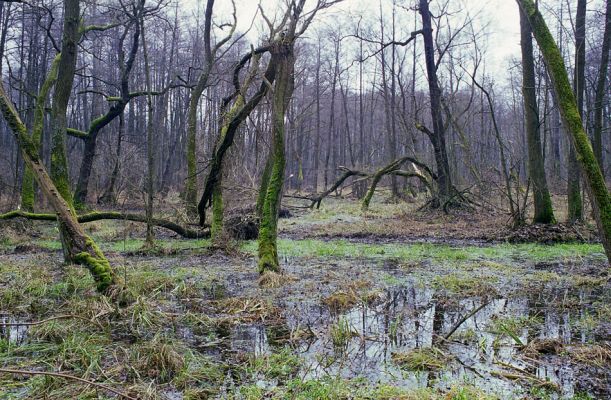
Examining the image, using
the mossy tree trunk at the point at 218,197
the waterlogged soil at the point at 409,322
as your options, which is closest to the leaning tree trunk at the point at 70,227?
the waterlogged soil at the point at 409,322

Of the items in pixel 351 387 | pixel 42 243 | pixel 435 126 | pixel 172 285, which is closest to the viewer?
pixel 351 387

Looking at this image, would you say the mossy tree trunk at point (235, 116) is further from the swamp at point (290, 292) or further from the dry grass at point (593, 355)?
the dry grass at point (593, 355)

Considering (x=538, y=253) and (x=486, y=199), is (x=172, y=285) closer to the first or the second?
(x=538, y=253)

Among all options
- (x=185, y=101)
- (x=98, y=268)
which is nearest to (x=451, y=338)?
(x=98, y=268)

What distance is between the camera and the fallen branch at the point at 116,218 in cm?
1062

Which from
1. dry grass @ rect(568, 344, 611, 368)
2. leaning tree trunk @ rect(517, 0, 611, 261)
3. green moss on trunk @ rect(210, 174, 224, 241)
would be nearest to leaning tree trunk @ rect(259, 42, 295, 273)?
green moss on trunk @ rect(210, 174, 224, 241)

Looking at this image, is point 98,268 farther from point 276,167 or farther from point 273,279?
point 276,167

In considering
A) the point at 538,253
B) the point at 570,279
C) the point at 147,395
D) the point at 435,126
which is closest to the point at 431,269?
the point at 570,279

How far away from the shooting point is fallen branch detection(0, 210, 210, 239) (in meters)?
10.6

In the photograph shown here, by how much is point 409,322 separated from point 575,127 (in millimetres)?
2928

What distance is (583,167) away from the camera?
5.47 m

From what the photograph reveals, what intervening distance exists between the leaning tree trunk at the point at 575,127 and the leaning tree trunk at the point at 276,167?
3609 mm

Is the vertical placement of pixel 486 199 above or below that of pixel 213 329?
above

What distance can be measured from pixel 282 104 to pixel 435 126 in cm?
1171
